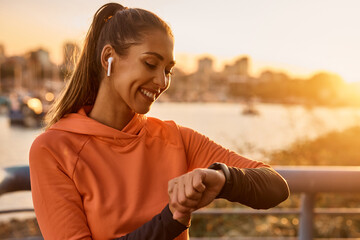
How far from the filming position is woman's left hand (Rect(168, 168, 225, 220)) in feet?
3.10

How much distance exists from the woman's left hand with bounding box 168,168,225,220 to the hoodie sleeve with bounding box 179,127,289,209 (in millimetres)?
108

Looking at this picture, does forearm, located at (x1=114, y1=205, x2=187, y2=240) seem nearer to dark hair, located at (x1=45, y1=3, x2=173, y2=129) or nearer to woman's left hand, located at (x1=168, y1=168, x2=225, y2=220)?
woman's left hand, located at (x1=168, y1=168, x2=225, y2=220)

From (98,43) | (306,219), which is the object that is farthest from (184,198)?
(306,219)

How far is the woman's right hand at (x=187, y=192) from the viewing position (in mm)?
946

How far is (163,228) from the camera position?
1.01 m

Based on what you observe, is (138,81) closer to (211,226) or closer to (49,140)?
(49,140)

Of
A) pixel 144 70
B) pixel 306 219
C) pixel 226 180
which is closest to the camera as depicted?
pixel 226 180

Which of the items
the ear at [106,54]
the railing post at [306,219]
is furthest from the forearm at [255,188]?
the railing post at [306,219]

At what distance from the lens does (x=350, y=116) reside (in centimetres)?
769

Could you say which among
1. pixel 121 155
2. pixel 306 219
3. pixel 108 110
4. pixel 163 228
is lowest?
pixel 306 219

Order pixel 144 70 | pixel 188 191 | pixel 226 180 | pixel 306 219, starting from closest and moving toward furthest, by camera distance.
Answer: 1. pixel 188 191
2. pixel 226 180
3. pixel 144 70
4. pixel 306 219

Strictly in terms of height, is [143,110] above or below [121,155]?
above

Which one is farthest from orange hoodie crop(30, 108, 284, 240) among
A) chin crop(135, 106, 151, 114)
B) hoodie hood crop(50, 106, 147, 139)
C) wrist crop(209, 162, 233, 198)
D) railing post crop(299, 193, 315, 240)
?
railing post crop(299, 193, 315, 240)

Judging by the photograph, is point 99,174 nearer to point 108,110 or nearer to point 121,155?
point 121,155
